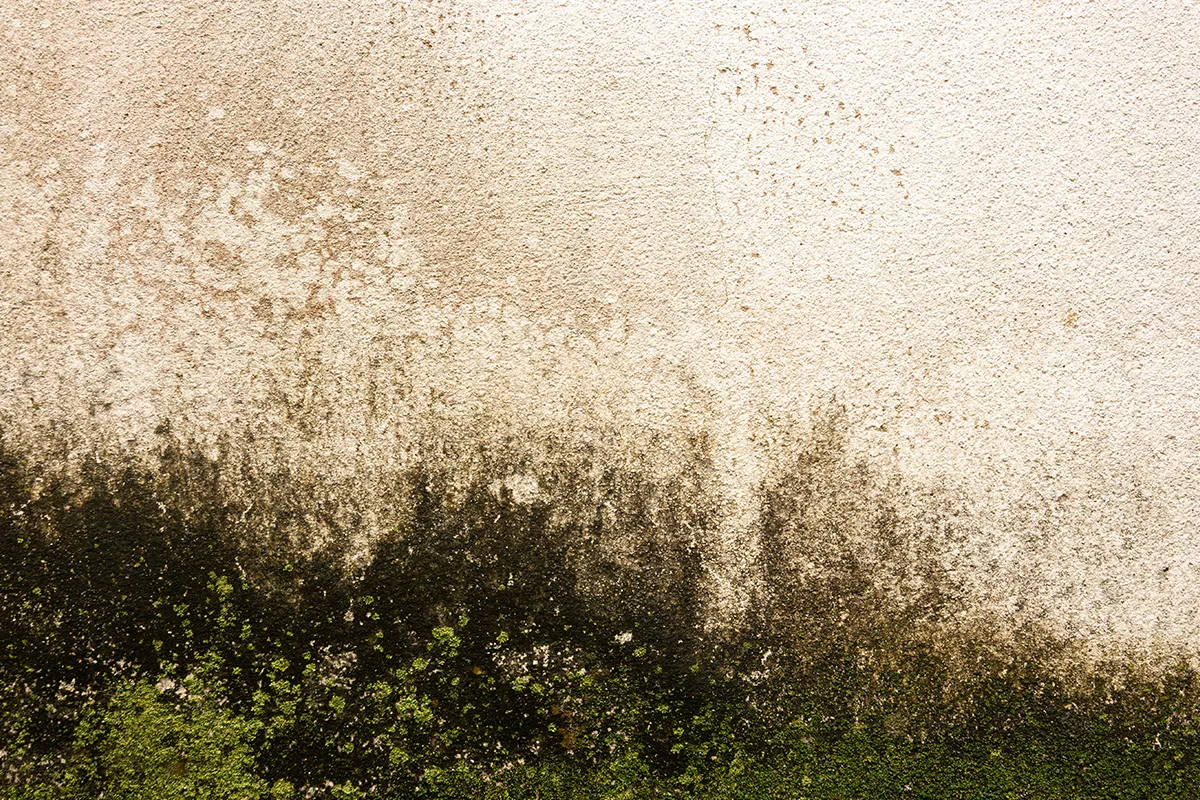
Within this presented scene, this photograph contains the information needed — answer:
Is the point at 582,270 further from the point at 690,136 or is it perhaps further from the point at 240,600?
the point at 240,600

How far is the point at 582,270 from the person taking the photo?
2250 millimetres

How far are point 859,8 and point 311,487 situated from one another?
8.28 ft

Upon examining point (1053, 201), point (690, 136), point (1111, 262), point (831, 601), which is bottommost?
point (831, 601)

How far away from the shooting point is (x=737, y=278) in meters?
2.24

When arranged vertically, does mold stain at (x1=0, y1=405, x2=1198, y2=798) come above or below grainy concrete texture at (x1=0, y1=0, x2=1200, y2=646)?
below

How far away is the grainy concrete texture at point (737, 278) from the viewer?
A: 2232 millimetres

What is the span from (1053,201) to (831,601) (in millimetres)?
1588

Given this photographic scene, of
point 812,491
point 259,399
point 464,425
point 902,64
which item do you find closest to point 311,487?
point 259,399

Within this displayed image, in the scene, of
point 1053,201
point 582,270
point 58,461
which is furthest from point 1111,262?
point 58,461

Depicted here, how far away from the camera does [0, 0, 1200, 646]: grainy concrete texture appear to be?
223 cm

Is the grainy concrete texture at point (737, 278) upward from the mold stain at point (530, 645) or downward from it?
upward

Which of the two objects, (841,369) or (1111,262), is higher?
(1111,262)

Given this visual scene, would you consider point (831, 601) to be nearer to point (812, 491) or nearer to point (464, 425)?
point (812, 491)

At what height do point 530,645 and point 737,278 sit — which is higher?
point 737,278
